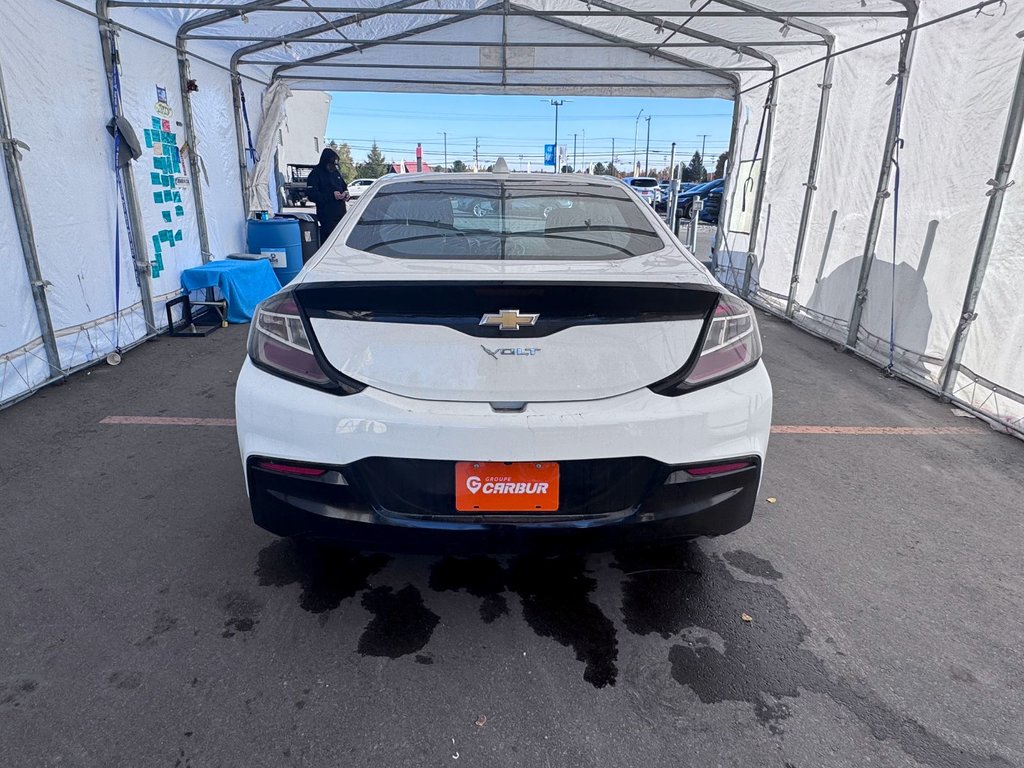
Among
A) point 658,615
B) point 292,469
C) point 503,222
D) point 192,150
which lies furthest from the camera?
point 192,150

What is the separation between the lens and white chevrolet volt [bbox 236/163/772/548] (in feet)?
6.15

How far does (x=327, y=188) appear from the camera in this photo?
9.30m

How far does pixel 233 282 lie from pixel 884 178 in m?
6.57

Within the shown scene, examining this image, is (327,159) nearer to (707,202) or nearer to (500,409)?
(500,409)

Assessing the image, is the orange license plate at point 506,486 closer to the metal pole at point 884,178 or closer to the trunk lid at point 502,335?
the trunk lid at point 502,335

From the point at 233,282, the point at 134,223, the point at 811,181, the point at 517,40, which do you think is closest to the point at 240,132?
the point at 233,282

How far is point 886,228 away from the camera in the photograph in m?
5.74

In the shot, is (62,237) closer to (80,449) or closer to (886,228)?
(80,449)

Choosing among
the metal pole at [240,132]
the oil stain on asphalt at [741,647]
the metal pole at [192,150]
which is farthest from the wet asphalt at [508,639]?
the metal pole at [240,132]

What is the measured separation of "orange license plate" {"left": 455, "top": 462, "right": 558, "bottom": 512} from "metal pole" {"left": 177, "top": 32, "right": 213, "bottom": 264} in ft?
23.7

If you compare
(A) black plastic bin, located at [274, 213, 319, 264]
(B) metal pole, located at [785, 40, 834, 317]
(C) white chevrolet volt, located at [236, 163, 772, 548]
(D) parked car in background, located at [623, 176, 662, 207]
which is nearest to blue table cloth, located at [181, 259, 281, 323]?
(A) black plastic bin, located at [274, 213, 319, 264]

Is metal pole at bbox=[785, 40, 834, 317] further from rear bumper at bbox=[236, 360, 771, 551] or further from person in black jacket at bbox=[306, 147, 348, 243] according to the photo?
rear bumper at bbox=[236, 360, 771, 551]

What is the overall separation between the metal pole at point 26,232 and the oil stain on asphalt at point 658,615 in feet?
11.1

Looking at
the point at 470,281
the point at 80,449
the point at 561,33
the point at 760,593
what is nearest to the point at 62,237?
the point at 80,449
